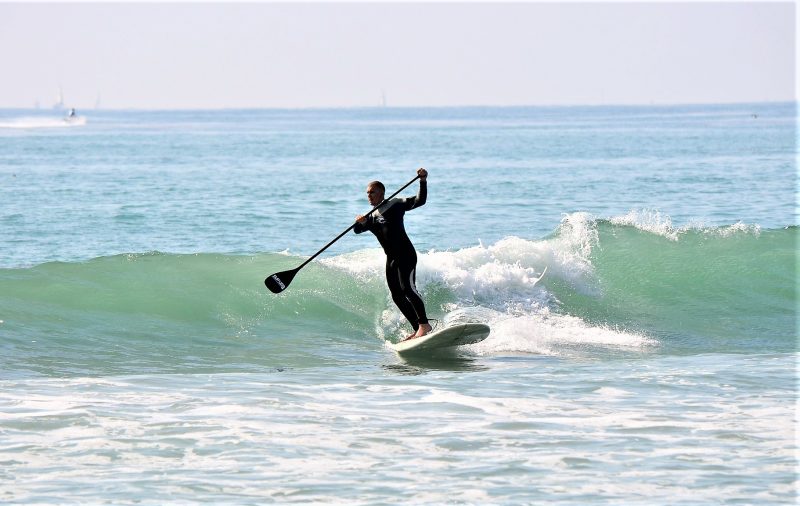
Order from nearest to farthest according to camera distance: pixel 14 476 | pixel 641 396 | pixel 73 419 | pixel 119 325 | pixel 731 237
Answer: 1. pixel 14 476
2. pixel 73 419
3. pixel 641 396
4. pixel 119 325
5. pixel 731 237

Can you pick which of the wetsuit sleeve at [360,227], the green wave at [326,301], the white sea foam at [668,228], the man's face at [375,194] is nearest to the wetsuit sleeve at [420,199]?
the man's face at [375,194]

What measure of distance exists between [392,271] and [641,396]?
2851 millimetres

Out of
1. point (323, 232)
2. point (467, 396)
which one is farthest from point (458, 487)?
point (323, 232)

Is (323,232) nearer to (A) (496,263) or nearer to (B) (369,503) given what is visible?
(A) (496,263)

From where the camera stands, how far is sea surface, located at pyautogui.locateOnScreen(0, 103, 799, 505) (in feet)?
22.3

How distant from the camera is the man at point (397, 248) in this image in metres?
10.5

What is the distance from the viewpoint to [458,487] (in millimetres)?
6582

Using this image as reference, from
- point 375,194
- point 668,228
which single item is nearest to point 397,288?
point 375,194

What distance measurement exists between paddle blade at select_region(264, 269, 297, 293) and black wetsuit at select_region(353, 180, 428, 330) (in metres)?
1.29

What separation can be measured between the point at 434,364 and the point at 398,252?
3.65 ft

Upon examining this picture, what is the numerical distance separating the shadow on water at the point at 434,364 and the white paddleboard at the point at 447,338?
0.08m

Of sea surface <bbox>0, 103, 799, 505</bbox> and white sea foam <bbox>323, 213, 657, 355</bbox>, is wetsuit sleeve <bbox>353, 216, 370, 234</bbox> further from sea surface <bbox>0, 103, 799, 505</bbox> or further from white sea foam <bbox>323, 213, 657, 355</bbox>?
white sea foam <bbox>323, 213, 657, 355</bbox>

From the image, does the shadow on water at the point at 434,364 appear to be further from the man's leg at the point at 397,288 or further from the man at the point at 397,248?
the man's leg at the point at 397,288

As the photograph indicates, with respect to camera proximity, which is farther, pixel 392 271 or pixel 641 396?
pixel 392 271
